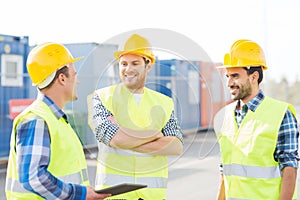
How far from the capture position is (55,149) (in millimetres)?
2438

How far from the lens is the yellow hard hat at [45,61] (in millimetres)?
2521

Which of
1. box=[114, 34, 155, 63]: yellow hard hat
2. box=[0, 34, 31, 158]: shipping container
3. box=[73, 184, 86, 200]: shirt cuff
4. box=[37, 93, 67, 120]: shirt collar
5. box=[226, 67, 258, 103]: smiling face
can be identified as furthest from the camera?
box=[0, 34, 31, 158]: shipping container

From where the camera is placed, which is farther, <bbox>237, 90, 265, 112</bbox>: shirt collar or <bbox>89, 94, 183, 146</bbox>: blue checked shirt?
<bbox>237, 90, 265, 112</bbox>: shirt collar

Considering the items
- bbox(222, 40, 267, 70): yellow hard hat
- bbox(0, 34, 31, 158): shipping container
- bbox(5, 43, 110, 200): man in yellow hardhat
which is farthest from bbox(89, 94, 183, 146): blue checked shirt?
bbox(0, 34, 31, 158): shipping container

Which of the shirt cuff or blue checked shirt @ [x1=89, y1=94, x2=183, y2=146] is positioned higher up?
blue checked shirt @ [x1=89, y1=94, x2=183, y2=146]

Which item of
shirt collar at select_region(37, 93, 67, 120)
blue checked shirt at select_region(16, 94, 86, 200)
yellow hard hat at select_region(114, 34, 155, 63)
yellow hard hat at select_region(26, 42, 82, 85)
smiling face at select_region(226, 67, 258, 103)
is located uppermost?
yellow hard hat at select_region(114, 34, 155, 63)

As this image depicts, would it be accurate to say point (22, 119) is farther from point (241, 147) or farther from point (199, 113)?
point (241, 147)

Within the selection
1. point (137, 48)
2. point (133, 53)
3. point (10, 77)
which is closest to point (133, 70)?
point (133, 53)

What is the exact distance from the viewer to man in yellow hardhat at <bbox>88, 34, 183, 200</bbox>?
2477 mm

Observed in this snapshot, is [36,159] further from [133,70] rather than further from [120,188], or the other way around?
[133,70]

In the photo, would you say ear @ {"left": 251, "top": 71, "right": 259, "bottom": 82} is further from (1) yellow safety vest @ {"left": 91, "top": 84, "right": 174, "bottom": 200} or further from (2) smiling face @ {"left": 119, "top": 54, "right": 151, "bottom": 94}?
(2) smiling face @ {"left": 119, "top": 54, "right": 151, "bottom": 94}

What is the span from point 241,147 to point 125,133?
0.94m

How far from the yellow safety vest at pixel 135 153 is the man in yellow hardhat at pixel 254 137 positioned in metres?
0.46

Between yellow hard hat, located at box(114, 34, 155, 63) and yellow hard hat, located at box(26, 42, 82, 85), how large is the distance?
30 cm
